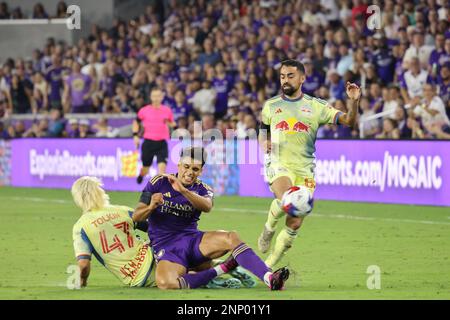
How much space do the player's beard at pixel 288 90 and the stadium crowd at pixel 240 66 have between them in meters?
8.95

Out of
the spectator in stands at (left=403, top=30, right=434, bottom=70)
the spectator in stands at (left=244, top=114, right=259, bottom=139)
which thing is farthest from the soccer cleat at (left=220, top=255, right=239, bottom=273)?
the spectator in stands at (left=244, top=114, right=259, bottom=139)

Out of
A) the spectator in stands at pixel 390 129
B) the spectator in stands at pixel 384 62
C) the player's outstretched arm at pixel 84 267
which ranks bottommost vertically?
the player's outstretched arm at pixel 84 267

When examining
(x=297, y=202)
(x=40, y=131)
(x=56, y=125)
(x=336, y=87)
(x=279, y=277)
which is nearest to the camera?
(x=279, y=277)

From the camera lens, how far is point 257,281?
11.2 m

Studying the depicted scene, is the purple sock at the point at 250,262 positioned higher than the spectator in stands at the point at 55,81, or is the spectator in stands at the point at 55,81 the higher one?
the spectator in stands at the point at 55,81

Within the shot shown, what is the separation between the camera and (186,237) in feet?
35.0

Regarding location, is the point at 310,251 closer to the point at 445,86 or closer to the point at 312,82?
the point at 445,86

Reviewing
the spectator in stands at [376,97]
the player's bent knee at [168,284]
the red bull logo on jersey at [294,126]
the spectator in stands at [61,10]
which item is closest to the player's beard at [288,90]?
the red bull logo on jersey at [294,126]

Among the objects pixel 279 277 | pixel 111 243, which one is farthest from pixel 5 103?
pixel 279 277

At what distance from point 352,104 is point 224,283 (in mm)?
2480

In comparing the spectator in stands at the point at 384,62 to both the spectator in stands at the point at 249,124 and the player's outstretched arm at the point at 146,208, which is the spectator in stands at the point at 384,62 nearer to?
the spectator in stands at the point at 249,124

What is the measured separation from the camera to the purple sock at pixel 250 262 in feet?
33.4

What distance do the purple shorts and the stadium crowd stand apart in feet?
36.4

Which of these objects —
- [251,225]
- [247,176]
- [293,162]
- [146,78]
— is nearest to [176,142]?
[247,176]
